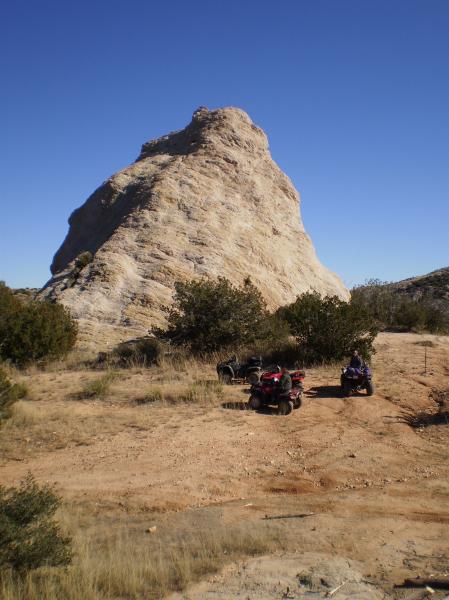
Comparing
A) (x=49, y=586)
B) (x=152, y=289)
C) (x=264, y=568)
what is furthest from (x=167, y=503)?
(x=152, y=289)

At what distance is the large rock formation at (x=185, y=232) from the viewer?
2075 centimetres

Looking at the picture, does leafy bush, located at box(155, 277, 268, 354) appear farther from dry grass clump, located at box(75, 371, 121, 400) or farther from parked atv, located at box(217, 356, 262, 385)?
dry grass clump, located at box(75, 371, 121, 400)

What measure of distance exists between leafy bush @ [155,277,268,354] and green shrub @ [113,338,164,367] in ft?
1.43

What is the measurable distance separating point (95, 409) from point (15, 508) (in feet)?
19.1

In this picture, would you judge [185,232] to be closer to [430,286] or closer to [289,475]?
[289,475]

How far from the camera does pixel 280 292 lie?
25.8 m

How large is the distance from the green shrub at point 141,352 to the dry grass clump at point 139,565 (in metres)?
9.43

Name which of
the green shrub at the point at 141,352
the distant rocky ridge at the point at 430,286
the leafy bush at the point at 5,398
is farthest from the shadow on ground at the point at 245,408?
the distant rocky ridge at the point at 430,286

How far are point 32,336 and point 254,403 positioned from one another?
783 centimetres

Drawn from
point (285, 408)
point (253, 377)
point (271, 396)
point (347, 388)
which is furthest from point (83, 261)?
point (285, 408)

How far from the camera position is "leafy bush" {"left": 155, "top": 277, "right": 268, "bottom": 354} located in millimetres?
15609

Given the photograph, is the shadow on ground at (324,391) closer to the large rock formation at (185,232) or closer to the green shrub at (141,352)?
the green shrub at (141,352)

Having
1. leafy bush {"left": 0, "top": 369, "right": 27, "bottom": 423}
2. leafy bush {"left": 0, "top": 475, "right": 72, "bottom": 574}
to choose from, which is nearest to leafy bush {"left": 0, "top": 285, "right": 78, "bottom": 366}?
leafy bush {"left": 0, "top": 369, "right": 27, "bottom": 423}

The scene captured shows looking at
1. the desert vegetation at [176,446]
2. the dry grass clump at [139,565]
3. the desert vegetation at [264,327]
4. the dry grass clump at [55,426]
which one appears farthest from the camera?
the desert vegetation at [264,327]
